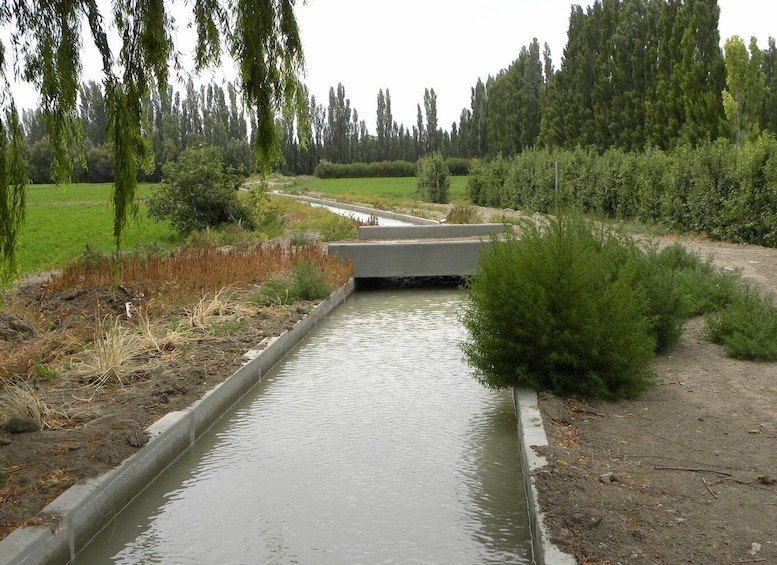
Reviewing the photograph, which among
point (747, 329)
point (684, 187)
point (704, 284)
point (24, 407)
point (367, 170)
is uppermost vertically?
point (367, 170)

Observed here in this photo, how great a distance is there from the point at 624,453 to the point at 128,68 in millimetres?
4343

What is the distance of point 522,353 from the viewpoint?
7.31m

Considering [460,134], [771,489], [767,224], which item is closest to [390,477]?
[771,489]

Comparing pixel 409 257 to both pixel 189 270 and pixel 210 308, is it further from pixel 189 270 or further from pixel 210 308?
pixel 210 308

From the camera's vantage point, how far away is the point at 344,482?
238 inches

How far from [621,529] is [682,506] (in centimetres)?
57

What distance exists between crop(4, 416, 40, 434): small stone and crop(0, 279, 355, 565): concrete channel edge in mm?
927

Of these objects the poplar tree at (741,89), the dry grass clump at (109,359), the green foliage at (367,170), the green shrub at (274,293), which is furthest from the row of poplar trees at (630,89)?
the green foliage at (367,170)

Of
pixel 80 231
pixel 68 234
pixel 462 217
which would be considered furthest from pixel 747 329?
pixel 80 231

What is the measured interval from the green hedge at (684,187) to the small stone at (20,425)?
8.49 m

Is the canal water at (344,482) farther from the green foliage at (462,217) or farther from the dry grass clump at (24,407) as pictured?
the green foliage at (462,217)

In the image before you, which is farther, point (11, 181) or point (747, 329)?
point (747, 329)

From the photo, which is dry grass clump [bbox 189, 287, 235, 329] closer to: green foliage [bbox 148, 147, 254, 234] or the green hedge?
the green hedge

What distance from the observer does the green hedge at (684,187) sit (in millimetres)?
19156
